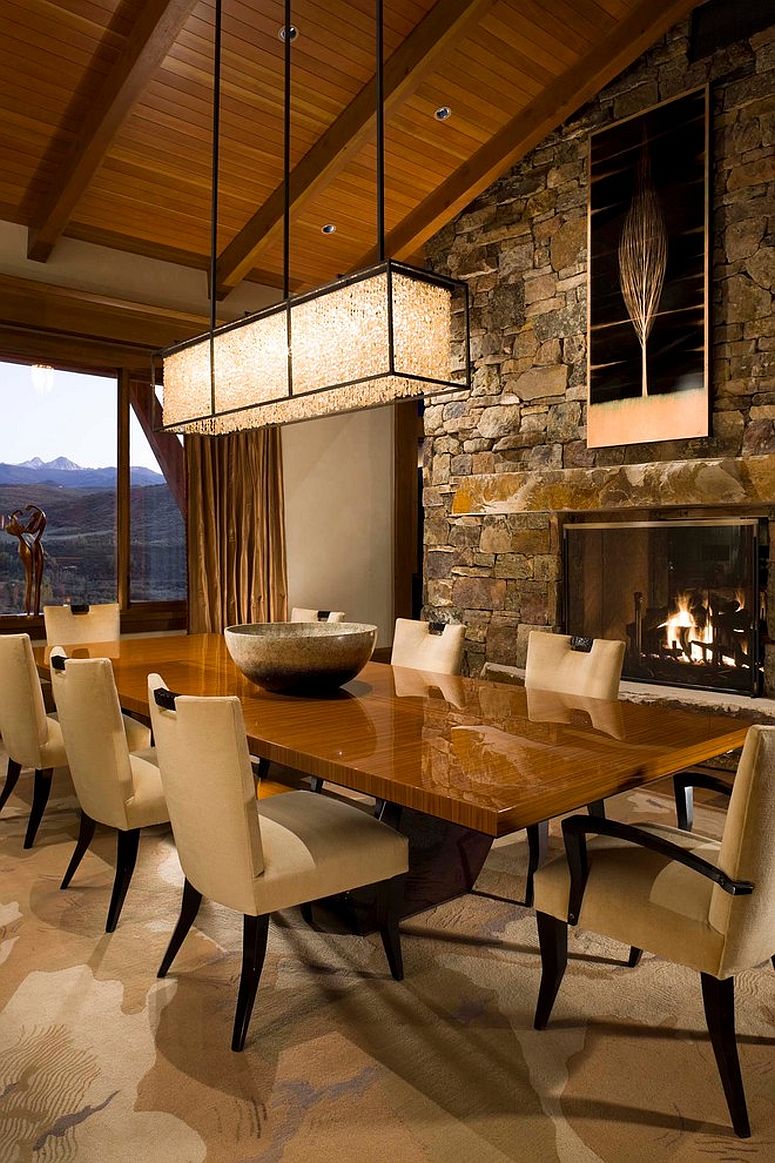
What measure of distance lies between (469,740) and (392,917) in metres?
0.53

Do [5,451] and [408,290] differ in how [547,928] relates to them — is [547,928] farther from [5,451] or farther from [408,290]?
[5,451]

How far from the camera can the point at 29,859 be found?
126 inches

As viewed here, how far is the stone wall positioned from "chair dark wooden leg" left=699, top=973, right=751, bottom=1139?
110 inches

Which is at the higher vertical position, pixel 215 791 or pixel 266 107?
pixel 266 107

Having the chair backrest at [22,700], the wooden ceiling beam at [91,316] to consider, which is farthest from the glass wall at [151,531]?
the chair backrest at [22,700]

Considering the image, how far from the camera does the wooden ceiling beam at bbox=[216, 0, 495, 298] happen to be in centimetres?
392

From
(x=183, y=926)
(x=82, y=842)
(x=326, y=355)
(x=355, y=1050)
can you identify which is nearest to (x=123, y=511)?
(x=326, y=355)

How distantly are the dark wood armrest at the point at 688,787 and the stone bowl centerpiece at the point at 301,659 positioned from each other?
1.12 meters

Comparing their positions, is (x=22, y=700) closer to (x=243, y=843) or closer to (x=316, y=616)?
(x=316, y=616)

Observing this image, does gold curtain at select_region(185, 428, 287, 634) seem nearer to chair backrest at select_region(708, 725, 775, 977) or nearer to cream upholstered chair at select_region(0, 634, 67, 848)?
cream upholstered chair at select_region(0, 634, 67, 848)

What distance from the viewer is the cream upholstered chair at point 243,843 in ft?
6.39

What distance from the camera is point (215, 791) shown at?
1.97 metres

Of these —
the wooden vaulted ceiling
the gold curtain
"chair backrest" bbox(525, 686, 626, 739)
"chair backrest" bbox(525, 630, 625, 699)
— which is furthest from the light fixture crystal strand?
the gold curtain

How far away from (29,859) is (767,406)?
3.83 m
